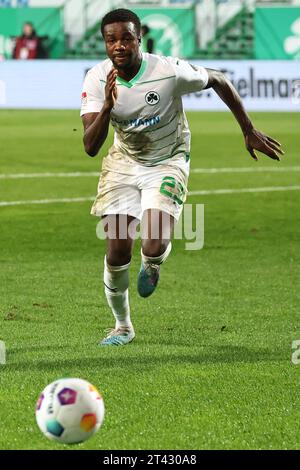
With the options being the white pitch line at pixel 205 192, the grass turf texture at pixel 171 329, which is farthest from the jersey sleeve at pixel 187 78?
the white pitch line at pixel 205 192

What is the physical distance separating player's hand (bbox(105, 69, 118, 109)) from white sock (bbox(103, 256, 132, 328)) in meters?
1.45

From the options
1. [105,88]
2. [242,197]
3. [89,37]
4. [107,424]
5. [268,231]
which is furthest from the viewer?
[89,37]

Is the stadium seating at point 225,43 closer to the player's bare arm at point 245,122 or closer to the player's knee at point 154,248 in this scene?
the player's bare arm at point 245,122

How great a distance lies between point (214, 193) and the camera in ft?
63.5

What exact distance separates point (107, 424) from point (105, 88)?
8.28 ft

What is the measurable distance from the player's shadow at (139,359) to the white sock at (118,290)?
359 mm

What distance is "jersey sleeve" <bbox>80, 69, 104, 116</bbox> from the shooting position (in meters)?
8.55

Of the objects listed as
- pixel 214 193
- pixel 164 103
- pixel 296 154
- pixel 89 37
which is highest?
pixel 164 103

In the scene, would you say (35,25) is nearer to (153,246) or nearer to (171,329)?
(171,329)

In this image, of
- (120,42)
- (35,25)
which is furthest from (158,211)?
(35,25)

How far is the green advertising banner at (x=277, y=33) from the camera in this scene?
139 ft

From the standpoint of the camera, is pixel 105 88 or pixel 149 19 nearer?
pixel 105 88

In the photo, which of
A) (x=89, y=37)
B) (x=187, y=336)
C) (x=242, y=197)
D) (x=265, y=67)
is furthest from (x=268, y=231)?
(x=89, y=37)

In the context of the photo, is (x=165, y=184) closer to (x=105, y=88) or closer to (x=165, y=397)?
(x=105, y=88)
